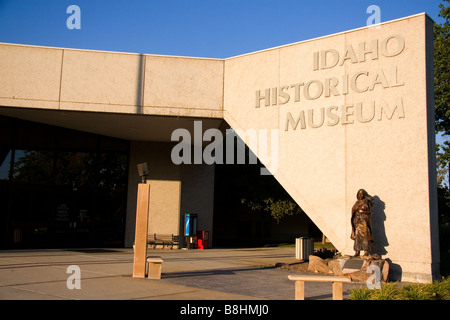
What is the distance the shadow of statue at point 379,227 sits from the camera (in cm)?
1302

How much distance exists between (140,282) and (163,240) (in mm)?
11583

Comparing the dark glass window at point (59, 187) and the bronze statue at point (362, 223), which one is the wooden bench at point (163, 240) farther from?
the bronze statue at point (362, 223)

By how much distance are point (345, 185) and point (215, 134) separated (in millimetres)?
7763

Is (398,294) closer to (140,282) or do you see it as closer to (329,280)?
(329,280)

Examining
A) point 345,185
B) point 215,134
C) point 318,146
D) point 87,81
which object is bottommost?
point 345,185

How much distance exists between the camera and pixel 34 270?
11.8 m

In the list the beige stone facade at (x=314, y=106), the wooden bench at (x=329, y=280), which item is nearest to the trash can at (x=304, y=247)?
the beige stone facade at (x=314, y=106)

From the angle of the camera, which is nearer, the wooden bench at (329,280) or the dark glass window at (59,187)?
the wooden bench at (329,280)

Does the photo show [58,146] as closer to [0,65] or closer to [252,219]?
[0,65]

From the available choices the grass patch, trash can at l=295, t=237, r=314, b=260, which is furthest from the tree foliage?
the grass patch

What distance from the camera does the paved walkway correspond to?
880cm

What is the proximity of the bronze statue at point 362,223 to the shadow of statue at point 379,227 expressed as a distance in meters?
0.45

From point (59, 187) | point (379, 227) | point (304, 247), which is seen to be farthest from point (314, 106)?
point (59, 187)
